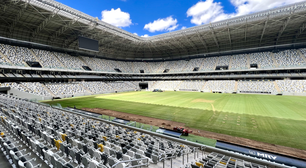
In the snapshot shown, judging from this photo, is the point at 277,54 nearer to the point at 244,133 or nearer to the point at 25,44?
Result: the point at 244,133

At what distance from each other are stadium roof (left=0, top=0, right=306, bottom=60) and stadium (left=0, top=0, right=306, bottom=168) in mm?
307

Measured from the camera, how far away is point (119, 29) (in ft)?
159

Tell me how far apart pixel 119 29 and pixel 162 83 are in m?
32.9

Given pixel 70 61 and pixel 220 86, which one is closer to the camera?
pixel 220 86

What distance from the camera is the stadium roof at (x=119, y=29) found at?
32.8 meters

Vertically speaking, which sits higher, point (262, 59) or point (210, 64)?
point (262, 59)

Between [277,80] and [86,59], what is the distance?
7600 cm

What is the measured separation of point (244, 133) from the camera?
1329 cm

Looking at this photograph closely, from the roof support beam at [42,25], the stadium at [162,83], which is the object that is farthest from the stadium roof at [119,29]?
the stadium at [162,83]

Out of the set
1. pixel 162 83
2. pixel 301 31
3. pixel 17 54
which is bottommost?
pixel 162 83

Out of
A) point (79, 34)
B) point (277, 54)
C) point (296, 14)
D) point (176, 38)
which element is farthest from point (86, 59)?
point (277, 54)

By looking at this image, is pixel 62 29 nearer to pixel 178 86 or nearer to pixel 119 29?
pixel 119 29

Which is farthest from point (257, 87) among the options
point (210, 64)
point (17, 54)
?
point (17, 54)

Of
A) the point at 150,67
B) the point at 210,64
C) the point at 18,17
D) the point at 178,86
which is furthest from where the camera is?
Result: the point at 150,67
